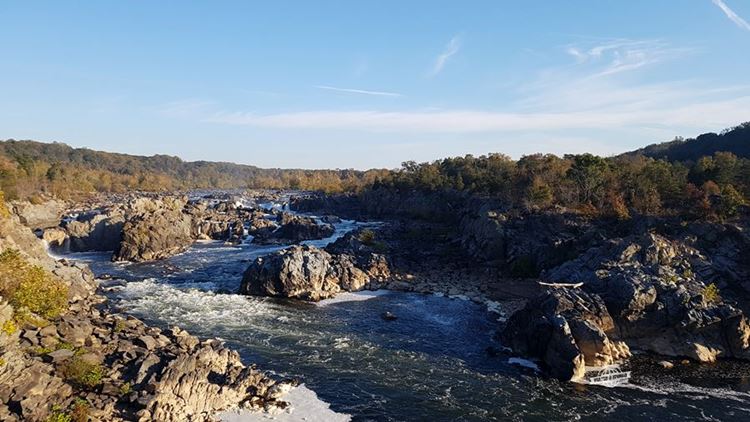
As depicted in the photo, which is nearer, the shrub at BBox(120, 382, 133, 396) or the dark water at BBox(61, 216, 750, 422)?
the shrub at BBox(120, 382, 133, 396)

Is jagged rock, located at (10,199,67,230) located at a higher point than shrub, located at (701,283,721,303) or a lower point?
higher

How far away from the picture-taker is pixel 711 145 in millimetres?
112500

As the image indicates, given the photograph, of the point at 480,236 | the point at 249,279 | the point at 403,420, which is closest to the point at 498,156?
the point at 480,236

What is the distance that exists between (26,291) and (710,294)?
45.6m

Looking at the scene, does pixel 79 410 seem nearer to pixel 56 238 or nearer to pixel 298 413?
pixel 298 413

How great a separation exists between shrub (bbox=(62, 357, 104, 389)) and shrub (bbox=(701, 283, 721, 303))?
129 ft

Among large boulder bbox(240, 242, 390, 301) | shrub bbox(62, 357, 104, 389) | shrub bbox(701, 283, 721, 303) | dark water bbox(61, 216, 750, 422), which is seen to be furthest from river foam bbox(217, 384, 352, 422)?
shrub bbox(701, 283, 721, 303)

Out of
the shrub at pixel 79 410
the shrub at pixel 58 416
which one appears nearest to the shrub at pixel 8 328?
the shrub at pixel 58 416

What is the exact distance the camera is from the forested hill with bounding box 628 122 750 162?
346ft

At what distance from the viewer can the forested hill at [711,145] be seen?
106m

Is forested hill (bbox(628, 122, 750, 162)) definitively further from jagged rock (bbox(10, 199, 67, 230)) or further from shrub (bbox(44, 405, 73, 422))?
jagged rock (bbox(10, 199, 67, 230))

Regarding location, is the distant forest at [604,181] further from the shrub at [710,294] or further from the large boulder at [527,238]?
the shrub at [710,294]

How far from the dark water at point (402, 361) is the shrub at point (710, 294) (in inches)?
320

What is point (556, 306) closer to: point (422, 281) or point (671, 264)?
point (671, 264)
